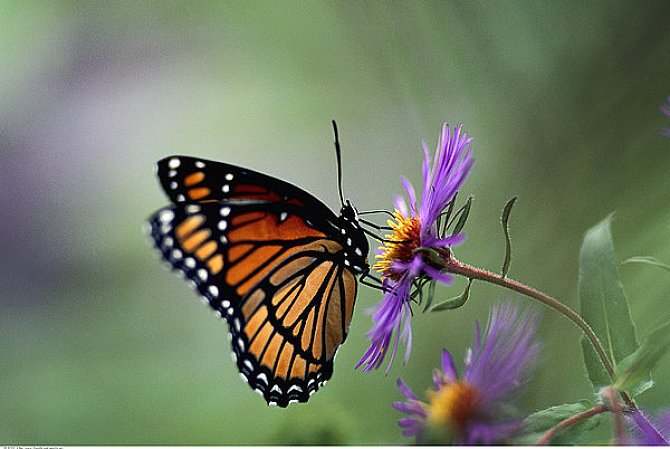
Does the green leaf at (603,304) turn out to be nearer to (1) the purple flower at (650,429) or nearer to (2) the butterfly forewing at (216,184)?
(1) the purple flower at (650,429)

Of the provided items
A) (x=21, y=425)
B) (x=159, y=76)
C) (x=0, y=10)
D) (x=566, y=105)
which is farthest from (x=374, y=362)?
(x=0, y=10)

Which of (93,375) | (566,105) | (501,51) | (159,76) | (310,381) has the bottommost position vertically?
(310,381)

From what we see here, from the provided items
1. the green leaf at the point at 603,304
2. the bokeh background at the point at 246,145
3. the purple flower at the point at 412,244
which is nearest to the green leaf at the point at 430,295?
the purple flower at the point at 412,244

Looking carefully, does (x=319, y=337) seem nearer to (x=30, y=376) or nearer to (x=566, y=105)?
(x=566, y=105)

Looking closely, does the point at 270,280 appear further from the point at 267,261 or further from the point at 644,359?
the point at 644,359

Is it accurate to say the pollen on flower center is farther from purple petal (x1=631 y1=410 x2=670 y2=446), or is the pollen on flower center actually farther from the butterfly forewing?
the butterfly forewing

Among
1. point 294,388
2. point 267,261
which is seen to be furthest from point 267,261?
point 294,388
